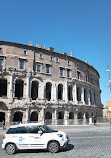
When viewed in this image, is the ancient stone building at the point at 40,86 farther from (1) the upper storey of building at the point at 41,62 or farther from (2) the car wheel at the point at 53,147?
(2) the car wheel at the point at 53,147

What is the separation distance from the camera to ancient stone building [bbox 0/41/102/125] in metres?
29.0

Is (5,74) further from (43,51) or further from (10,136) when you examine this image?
(10,136)

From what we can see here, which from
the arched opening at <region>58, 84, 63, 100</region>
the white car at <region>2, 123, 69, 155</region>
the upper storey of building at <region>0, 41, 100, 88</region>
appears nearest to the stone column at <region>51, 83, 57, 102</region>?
the upper storey of building at <region>0, 41, 100, 88</region>

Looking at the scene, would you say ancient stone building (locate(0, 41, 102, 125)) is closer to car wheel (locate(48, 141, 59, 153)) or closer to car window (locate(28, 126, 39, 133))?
car window (locate(28, 126, 39, 133))

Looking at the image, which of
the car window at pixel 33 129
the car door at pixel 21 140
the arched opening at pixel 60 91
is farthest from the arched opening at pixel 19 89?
the car door at pixel 21 140

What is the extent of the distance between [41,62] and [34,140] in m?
25.7

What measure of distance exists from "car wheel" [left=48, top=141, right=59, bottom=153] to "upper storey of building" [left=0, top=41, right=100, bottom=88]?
2341 cm

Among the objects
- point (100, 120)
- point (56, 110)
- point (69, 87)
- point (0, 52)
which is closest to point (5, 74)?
point (0, 52)

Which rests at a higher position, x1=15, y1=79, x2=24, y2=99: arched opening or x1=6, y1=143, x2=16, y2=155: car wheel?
x1=15, y1=79, x2=24, y2=99: arched opening

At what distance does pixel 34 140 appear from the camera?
862cm

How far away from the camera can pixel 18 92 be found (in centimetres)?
3303

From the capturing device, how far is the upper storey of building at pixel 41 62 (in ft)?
99.3

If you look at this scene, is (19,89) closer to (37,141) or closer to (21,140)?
(21,140)

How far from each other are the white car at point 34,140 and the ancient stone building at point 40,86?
19.7m
